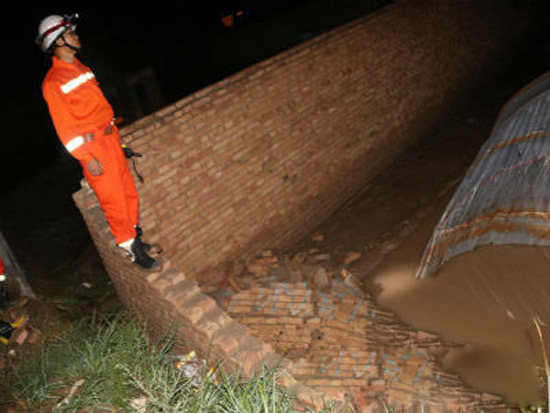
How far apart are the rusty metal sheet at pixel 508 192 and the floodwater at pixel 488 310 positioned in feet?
0.94

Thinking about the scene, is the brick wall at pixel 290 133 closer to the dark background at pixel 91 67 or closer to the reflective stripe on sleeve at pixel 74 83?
the reflective stripe on sleeve at pixel 74 83

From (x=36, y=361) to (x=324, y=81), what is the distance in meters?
4.99

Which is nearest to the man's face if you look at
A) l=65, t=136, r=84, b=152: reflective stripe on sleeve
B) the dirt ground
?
l=65, t=136, r=84, b=152: reflective stripe on sleeve

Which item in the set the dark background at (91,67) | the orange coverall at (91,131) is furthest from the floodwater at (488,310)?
the dark background at (91,67)

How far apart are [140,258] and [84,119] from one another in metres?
1.36

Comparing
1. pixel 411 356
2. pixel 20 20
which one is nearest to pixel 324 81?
pixel 411 356

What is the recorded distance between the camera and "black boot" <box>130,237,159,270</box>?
13.5 ft

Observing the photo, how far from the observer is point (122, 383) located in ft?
10.7

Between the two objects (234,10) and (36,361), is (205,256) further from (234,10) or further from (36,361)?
(234,10)

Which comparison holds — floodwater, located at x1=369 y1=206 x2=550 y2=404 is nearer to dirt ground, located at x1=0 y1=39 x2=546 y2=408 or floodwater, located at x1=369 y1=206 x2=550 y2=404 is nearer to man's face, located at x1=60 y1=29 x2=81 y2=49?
dirt ground, located at x1=0 y1=39 x2=546 y2=408

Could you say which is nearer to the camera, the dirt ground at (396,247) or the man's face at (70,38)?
the man's face at (70,38)

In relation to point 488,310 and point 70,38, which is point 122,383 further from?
point 488,310

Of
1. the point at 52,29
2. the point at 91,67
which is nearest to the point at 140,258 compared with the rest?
the point at 52,29

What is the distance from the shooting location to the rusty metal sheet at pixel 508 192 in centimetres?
395
